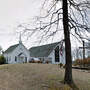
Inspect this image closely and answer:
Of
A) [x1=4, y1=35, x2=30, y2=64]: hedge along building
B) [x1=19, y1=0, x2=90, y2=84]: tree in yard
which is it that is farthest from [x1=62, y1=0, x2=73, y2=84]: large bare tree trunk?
[x1=4, y1=35, x2=30, y2=64]: hedge along building

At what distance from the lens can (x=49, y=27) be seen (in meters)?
9.09

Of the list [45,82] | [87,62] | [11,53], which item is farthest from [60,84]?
[11,53]

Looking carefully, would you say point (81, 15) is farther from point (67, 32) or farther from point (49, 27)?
point (49, 27)

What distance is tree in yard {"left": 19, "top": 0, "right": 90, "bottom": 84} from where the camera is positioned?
8643 millimetres

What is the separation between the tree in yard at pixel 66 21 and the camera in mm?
8643

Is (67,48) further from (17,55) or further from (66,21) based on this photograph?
(17,55)

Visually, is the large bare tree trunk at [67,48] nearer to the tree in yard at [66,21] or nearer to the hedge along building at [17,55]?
the tree in yard at [66,21]

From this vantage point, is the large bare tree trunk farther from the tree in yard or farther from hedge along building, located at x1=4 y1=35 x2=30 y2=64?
hedge along building, located at x1=4 y1=35 x2=30 y2=64

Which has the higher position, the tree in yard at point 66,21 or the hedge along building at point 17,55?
the tree in yard at point 66,21

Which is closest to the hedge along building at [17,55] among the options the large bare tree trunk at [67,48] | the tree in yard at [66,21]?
the tree in yard at [66,21]

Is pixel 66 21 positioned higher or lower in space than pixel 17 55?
higher

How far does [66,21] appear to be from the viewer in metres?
8.73

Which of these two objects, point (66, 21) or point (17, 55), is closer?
point (66, 21)

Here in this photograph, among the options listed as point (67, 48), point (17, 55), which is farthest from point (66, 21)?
point (17, 55)
